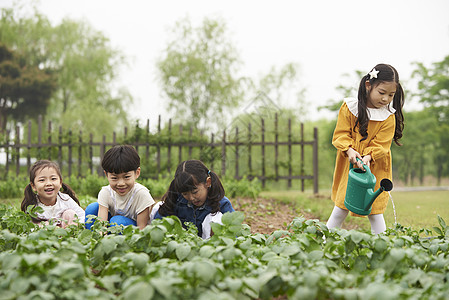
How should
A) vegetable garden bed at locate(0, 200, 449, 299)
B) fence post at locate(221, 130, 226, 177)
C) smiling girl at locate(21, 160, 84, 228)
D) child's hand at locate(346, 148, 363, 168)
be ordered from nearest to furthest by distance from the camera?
vegetable garden bed at locate(0, 200, 449, 299) → child's hand at locate(346, 148, 363, 168) → smiling girl at locate(21, 160, 84, 228) → fence post at locate(221, 130, 226, 177)

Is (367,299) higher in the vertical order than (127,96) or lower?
lower

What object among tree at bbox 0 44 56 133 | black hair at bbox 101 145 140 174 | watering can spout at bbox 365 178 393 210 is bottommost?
watering can spout at bbox 365 178 393 210

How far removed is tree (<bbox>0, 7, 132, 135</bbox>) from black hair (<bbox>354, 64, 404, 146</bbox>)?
20.9 m

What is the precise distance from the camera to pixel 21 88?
22.7m

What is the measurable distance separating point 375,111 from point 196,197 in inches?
56.7

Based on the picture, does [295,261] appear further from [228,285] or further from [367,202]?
[367,202]

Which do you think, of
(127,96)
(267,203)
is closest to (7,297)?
(267,203)

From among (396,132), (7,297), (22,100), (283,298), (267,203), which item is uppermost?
(22,100)

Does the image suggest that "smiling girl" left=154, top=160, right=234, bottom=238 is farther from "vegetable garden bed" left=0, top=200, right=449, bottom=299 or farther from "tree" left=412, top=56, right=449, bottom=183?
"tree" left=412, top=56, right=449, bottom=183

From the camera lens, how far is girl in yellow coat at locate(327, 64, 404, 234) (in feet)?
10.0

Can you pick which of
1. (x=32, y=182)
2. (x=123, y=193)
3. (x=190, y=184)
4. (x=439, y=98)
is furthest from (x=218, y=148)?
(x=439, y=98)

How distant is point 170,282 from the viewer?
1301mm

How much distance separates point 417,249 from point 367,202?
3.50 feet

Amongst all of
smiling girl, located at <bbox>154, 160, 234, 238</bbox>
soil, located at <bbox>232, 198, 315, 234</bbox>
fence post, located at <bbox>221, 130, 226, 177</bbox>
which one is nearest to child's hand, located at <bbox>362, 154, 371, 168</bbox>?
smiling girl, located at <bbox>154, 160, 234, 238</bbox>
